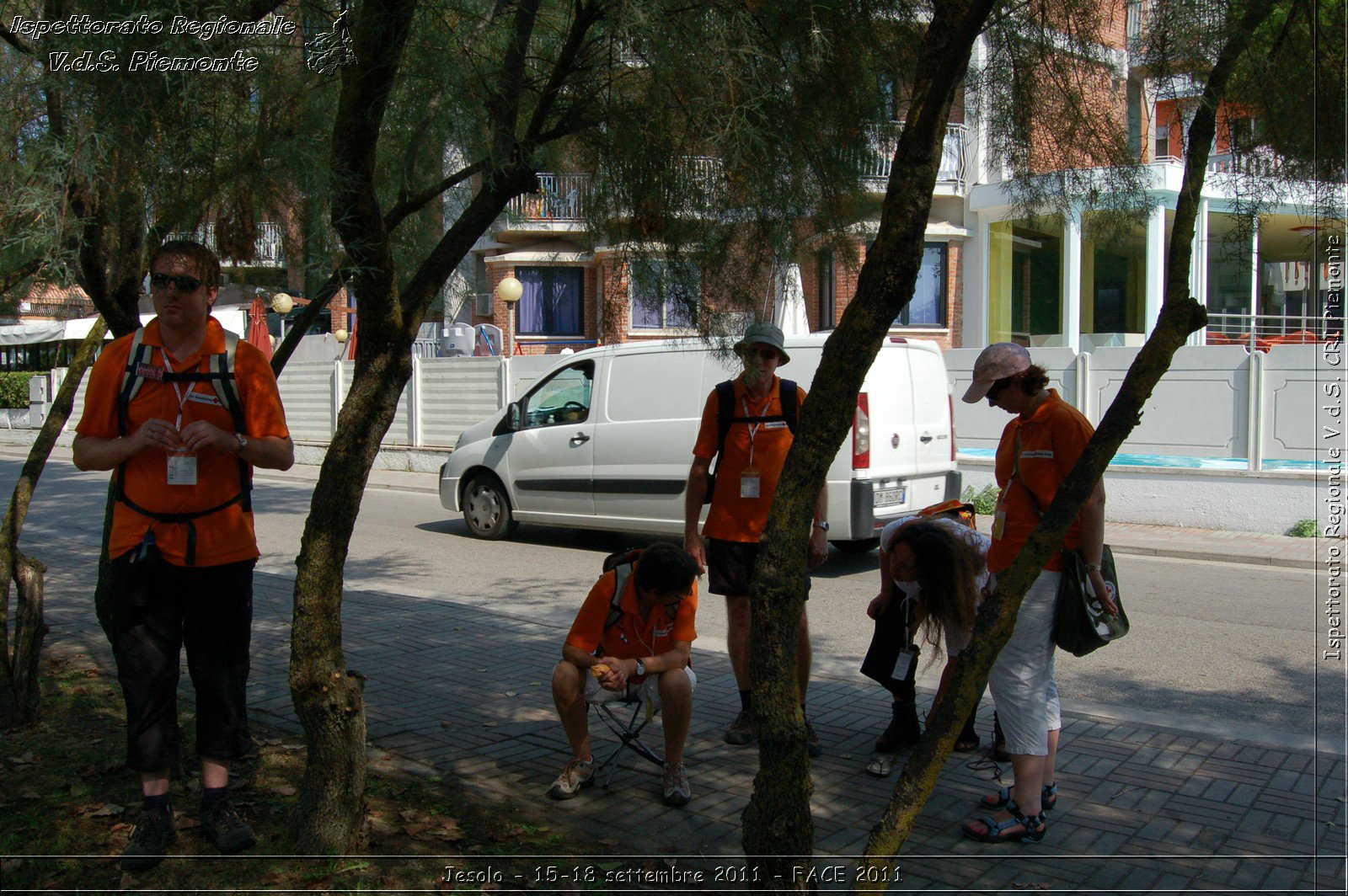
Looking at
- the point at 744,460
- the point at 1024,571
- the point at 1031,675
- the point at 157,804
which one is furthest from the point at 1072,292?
the point at 157,804

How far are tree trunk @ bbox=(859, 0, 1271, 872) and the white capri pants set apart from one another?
1.18 m

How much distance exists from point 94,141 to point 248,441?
1020 millimetres

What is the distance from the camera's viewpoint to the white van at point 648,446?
9.91 meters

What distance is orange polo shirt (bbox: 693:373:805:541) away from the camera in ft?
16.8

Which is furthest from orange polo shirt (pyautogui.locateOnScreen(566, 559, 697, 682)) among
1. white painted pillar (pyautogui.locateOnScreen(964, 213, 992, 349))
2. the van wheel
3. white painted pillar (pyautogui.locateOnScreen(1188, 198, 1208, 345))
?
white painted pillar (pyautogui.locateOnScreen(964, 213, 992, 349))

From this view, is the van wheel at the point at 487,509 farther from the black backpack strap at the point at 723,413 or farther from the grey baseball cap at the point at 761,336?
the grey baseball cap at the point at 761,336

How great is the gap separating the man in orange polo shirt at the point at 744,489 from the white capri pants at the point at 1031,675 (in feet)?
3.75

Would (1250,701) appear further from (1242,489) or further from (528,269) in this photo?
(528,269)

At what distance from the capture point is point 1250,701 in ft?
20.0

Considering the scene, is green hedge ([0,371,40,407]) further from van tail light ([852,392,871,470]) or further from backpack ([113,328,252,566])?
backpack ([113,328,252,566])

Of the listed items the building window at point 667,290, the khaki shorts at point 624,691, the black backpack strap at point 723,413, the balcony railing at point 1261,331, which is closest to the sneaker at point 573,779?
the khaki shorts at point 624,691

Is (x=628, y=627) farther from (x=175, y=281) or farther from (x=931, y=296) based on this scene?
(x=931, y=296)

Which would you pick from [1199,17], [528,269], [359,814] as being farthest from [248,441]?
[528,269]

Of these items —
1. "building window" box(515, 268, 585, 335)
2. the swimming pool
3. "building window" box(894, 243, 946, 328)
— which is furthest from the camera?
"building window" box(515, 268, 585, 335)
